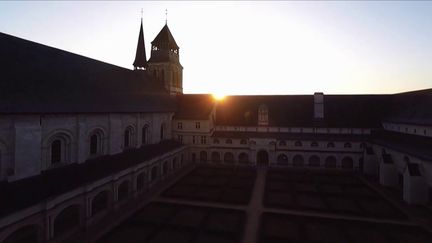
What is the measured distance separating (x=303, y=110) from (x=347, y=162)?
467 inches

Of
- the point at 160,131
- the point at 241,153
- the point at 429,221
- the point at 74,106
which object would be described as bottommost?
the point at 429,221

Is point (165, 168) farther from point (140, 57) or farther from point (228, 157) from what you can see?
point (140, 57)

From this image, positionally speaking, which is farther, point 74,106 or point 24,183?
point 74,106

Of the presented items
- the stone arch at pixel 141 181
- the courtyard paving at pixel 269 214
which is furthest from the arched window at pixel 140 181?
the courtyard paving at pixel 269 214

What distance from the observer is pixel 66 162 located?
24656mm

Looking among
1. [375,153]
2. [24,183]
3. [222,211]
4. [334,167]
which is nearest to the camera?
[24,183]

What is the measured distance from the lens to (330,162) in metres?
42.7

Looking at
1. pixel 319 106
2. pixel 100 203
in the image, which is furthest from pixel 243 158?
pixel 100 203

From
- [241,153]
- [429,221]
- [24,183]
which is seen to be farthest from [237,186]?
[24,183]

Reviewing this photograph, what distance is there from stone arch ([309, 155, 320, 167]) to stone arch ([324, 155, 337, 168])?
4.09 feet

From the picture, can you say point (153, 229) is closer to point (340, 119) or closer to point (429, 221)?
point (429, 221)

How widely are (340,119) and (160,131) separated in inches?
1256

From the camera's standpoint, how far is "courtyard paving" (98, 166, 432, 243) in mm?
20438

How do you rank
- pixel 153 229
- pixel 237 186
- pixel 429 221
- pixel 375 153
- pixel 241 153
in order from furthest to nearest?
1. pixel 241 153
2. pixel 375 153
3. pixel 237 186
4. pixel 429 221
5. pixel 153 229
